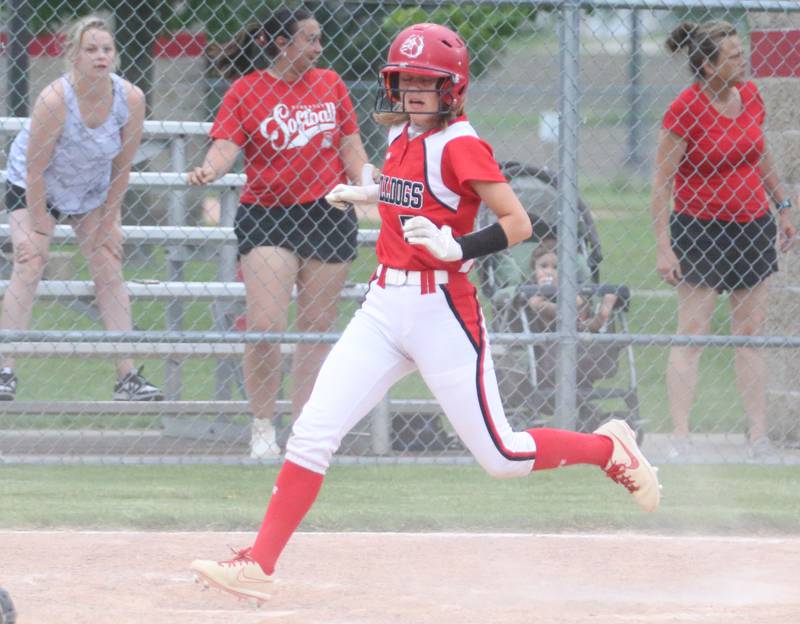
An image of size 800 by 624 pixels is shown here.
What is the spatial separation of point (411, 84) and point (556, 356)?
97.8 inches

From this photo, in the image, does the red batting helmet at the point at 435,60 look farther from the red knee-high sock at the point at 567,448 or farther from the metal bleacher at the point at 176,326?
the metal bleacher at the point at 176,326

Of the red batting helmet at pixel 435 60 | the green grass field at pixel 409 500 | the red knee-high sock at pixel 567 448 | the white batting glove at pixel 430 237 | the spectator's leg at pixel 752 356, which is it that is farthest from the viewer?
the spectator's leg at pixel 752 356

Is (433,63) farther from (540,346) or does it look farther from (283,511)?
(540,346)

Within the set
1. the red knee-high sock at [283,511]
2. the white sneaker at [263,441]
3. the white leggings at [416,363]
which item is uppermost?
the white leggings at [416,363]

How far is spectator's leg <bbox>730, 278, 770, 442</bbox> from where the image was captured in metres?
6.42

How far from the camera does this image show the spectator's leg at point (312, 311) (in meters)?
6.07

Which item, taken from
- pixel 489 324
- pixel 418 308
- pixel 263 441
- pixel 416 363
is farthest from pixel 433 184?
pixel 489 324

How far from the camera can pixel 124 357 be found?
6.38 metres

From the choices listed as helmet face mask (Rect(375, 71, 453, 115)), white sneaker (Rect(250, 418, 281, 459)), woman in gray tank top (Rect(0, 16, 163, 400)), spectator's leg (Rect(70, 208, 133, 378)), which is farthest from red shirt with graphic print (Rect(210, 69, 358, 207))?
helmet face mask (Rect(375, 71, 453, 115))

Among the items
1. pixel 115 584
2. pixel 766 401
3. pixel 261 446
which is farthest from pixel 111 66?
pixel 766 401

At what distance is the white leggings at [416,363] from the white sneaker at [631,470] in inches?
18.6

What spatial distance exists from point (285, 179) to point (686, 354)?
1.98 meters

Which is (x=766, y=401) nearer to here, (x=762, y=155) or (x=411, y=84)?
(x=762, y=155)

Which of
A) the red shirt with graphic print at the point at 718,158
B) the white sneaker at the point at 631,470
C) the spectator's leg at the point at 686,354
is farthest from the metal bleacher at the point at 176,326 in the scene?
the white sneaker at the point at 631,470
